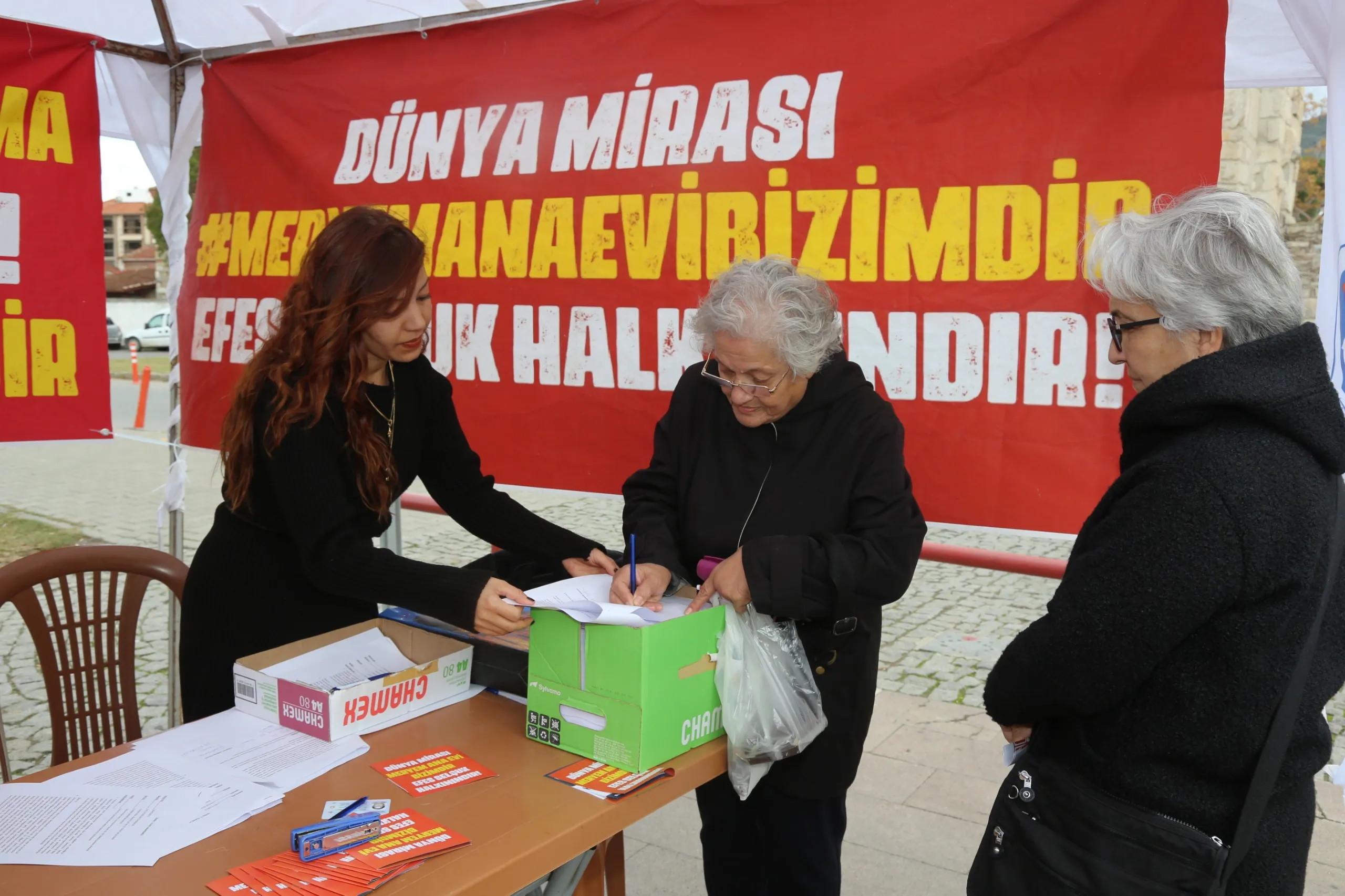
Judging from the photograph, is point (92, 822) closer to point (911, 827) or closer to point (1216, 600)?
point (1216, 600)

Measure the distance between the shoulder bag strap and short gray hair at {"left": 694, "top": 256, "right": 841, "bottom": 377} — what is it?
0.90 m

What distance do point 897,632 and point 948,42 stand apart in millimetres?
3598

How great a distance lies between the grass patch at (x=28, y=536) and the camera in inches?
288

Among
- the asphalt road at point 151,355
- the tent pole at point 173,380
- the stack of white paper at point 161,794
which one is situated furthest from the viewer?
the asphalt road at point 151,355

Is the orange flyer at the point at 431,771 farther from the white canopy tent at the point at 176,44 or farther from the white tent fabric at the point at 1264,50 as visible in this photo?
the white tent fabric at the point at 1264,50

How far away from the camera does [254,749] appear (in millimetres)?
1737

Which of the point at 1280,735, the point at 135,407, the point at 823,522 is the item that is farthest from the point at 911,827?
the point at 135,407

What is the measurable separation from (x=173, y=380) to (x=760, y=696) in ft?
9.93

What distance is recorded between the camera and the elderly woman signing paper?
6.15 ft

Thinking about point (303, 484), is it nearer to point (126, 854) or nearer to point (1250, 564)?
point (126, 854)

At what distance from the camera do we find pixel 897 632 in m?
5.48

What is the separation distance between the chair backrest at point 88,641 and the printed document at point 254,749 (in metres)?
0.61

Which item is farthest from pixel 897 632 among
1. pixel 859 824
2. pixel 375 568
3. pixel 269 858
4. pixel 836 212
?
pixel 269 858

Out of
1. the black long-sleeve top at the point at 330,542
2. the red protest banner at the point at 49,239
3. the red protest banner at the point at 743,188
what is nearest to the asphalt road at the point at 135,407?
the red protest banner at the point at 49,239
